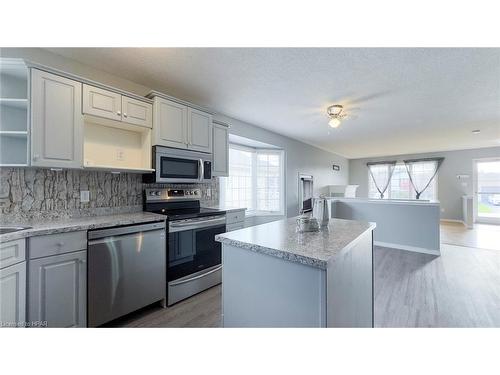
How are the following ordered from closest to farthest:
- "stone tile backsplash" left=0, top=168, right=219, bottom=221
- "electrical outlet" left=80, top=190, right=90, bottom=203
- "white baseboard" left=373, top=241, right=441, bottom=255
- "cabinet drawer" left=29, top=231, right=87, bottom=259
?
"cabinet drawer" left=29, top=231, right=87, bottom=259 → "stone tile backsplash" left=0, top=168, right=219, bottom=221 → "electrical outlet" left=80, top=190, right=90, bottom=203 → "white baseboard" left=373, top=241, right=441, bottom=255

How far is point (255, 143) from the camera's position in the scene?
174 inches

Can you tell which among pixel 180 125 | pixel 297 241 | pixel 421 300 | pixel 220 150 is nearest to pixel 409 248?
pixel 421 300

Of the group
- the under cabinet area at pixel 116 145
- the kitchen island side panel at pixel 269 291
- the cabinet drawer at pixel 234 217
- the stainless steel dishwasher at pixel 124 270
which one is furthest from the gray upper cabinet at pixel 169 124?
the kitchen island side panel at pixel 269 291

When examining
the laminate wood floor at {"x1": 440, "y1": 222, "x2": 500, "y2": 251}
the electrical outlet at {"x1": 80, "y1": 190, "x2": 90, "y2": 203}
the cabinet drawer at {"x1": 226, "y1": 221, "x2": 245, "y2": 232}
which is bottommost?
the laminate wood floor at {"x1": 440, "y1": 222, "x2": 500, "y2": 251}

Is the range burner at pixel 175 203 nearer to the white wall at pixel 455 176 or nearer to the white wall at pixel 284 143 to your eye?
the white wall at pixel 284 143

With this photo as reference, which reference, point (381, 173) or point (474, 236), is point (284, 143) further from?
point (381, 173)

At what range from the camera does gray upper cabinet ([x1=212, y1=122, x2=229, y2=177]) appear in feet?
10.2

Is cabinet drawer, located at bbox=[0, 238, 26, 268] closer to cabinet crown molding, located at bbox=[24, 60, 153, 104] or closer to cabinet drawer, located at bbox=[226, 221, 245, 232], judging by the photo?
cabinet crown molding, located at bbox=[24, 60, 153, 104]

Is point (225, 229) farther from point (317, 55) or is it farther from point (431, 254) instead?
point (431, 254)

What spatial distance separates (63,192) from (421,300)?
371 cm

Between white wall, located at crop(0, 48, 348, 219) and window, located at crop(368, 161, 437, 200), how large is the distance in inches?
49.8

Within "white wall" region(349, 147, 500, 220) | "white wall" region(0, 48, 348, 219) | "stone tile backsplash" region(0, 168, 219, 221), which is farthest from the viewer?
"white wall" region(349, 147, 500, 220)

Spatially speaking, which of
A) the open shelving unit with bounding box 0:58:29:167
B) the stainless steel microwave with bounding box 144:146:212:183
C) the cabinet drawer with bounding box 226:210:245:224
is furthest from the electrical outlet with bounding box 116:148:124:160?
the cabinet drawer with bounding box 226:210:245:224
